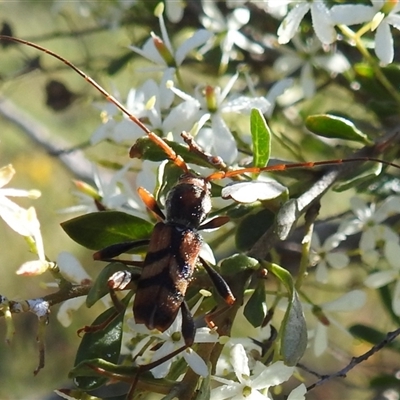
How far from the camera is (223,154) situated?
2.75ft

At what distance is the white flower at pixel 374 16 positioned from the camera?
87cm

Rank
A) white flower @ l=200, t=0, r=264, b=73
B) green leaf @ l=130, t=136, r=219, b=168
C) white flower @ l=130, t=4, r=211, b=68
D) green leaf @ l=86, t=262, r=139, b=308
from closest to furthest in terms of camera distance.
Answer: green leaf @ l=86, t=262, r=139, b=308 < green leaf @ l=130, t=136, r=219, b=168 < white flower @ l=130, t=4, r=211, b=68 < white flower @ l=200, t=0, r=264, b=73

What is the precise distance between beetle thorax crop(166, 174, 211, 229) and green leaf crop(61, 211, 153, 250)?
45 mm

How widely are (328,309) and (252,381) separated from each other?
0.83ft

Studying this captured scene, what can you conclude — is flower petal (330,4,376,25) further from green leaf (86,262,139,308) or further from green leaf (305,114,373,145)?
green leaf (86,262,139,308)

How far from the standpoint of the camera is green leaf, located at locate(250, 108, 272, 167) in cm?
73

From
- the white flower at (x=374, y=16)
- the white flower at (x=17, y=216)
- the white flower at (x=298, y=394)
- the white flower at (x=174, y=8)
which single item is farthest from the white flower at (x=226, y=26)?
the white flower at (x=298, y=394)

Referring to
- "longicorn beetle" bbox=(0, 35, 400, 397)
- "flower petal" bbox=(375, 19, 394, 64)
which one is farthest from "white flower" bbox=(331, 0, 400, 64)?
"longicorn beetle" bbox=(0, 35, 400, 397)

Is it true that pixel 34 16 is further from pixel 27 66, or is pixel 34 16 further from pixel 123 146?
pixel 123 146

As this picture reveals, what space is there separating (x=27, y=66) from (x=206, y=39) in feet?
1.70

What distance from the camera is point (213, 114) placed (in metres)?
0.92

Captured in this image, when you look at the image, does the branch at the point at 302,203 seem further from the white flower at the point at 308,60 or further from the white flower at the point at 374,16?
the white flower at the point at 308,60

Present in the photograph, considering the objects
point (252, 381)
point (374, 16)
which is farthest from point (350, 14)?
point (252, 381)

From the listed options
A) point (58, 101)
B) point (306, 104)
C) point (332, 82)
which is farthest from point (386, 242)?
point (58, 101)
